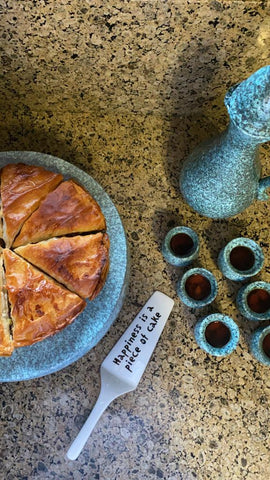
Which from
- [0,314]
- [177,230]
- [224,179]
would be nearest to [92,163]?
[177,230]

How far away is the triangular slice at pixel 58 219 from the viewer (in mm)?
1064

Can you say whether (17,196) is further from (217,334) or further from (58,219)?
(217,334)

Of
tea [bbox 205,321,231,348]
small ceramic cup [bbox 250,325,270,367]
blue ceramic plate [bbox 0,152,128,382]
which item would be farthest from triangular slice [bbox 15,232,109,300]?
small ceramic cup [bbox 250,325,270,367]

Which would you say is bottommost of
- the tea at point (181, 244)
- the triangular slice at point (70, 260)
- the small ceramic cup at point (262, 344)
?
the small ceramic cup at point (262, 344)

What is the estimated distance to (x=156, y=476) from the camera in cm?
122

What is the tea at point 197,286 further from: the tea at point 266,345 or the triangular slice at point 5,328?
the triangular slice at point 5,328

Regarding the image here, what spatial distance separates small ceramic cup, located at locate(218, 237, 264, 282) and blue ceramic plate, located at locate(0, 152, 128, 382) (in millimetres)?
261

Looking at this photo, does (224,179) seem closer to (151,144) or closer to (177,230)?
(177,230)

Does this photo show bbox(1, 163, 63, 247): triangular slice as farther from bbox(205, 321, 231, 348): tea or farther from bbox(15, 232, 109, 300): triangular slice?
bbox(205, 321, 231, 348): tea

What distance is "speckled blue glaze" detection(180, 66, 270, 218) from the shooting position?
0.86m

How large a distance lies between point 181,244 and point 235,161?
31 centimetres

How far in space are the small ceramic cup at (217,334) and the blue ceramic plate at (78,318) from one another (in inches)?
8.9

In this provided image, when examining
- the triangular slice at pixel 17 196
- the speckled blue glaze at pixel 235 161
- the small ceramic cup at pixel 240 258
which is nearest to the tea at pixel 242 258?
the small ceramic cup at pixel 240 258

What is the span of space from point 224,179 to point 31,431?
0.79 meters
